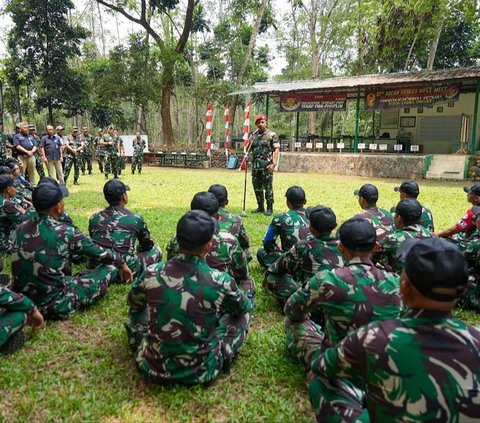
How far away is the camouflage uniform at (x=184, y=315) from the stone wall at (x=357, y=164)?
49.8 feet

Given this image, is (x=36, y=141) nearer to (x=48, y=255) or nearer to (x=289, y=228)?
(x=48, y=255)

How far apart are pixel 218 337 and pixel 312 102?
57.6 feet

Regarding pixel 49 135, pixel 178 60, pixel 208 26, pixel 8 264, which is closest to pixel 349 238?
pixel 8 264

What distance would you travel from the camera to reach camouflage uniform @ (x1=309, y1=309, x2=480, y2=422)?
1543mm

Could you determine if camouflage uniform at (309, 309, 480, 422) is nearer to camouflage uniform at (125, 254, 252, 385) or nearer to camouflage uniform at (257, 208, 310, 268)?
camouflage uniform at (125, 254, 252, 385)

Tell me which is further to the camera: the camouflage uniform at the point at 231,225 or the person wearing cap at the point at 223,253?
the camouflage uniform at the point at 231,225

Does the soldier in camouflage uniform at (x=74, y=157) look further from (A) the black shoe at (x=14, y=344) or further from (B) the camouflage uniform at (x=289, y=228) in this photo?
(A) the black shoe at (x=14, y=344)

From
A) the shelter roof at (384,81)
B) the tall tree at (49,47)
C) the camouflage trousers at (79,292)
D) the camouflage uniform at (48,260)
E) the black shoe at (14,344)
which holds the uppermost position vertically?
the tall tree at (49,47)

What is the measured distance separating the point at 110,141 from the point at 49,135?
2844mm

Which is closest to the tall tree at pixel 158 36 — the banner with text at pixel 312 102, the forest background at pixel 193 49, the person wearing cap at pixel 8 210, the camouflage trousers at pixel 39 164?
the forest background at pixel 193 49

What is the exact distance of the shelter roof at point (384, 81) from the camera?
15391 mm

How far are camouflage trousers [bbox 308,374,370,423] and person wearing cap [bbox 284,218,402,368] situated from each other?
260 millimetres


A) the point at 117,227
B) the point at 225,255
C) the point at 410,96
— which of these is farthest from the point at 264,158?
the point at 410,96

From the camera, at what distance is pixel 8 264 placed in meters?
5.16
